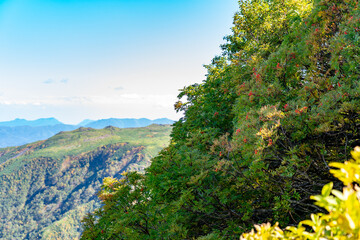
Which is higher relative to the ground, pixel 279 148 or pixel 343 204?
pixel 343 204

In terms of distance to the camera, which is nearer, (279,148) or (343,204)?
(343,204)

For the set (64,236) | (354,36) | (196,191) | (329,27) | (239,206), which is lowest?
(64,236)

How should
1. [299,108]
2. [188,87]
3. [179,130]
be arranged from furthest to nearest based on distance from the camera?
[188,87]
[179,130]
[299,108]

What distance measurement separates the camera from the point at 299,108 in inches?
255

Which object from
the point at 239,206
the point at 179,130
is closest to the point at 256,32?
the point at 179,130

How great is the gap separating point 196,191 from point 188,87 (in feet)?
49.4

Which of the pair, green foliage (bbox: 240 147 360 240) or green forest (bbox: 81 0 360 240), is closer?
green foliage (bbox: 240 147 360 240)

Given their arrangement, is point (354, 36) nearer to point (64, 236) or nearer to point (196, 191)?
point (196, 191)

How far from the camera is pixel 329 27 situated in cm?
786

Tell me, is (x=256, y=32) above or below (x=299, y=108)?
above

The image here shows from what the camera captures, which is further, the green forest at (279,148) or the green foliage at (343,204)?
the green forest at (279,148)

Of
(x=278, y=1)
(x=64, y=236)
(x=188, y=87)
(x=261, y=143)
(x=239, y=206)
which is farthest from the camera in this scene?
(x=64, y=236)

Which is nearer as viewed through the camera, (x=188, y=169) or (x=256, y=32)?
(x=188, y=169)

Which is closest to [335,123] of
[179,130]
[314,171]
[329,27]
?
[314,171]
